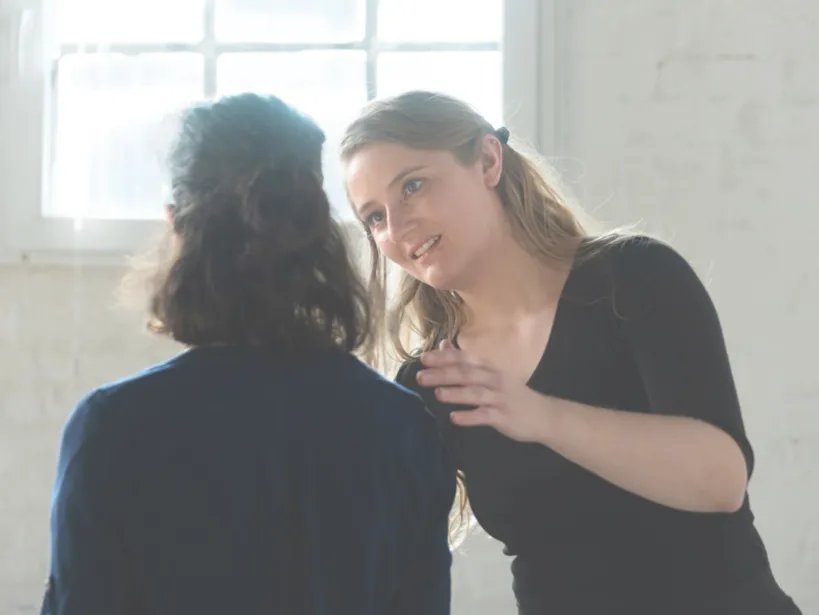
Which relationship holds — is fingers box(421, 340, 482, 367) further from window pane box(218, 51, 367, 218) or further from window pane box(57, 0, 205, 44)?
window pane box(57, 0, 205, 44)

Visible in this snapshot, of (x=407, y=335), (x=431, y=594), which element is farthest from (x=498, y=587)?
(x=431, y=594)

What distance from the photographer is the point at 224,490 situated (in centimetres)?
77

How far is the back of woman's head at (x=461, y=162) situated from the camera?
1211 mm

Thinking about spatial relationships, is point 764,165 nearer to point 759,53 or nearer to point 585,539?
point 759,53

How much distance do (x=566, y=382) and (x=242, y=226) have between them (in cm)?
52

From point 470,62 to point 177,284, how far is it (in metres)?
1.26

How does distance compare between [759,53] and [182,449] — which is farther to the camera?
[759,53]

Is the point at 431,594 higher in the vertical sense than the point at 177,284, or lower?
lower

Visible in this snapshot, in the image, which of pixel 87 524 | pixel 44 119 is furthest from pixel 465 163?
pixel 44 119

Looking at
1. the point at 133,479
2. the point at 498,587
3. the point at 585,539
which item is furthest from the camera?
the point at 498,587

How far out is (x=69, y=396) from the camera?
1.79 meters

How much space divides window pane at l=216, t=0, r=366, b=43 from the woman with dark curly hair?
1.18 metres

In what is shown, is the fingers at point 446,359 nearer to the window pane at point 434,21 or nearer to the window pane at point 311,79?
the window pane at point 311,79

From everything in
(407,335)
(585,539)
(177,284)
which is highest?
(177,284)
